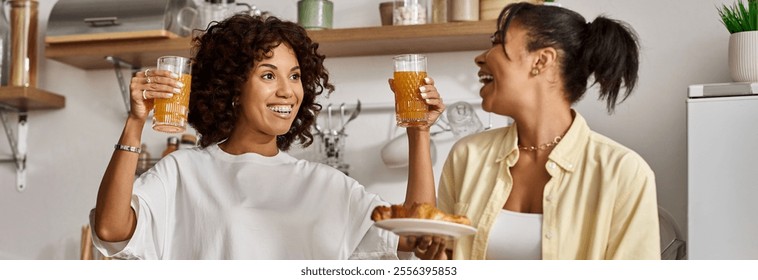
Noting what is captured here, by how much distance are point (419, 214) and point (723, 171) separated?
91 centimetres

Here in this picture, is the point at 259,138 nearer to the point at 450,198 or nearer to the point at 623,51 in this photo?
the point at 450,198

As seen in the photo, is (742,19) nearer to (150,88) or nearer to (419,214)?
(419,214)

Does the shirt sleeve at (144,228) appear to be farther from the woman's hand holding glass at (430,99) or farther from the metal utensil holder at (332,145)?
the metal utensil holder at (332,145)

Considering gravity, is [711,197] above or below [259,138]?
below

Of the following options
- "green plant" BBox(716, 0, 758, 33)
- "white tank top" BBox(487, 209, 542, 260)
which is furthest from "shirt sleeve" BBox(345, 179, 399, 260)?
"green plant" BBox(716, 0, 758, 33)

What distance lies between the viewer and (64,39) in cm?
248

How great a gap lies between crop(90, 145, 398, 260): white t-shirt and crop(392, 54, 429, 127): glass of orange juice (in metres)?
0.20

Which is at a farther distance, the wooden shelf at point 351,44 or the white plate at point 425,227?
the wooden shelf at point 351,44

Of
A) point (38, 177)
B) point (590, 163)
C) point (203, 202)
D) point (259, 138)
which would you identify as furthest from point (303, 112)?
point (38, 177)

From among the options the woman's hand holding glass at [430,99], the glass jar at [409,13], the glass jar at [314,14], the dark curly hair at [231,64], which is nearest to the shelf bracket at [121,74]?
the glass jar at [314,14]

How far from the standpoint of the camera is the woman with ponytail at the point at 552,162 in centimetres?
134

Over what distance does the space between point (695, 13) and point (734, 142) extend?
0.42 m

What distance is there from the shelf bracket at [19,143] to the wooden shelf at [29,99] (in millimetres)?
34

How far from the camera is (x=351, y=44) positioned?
7.68 ft
